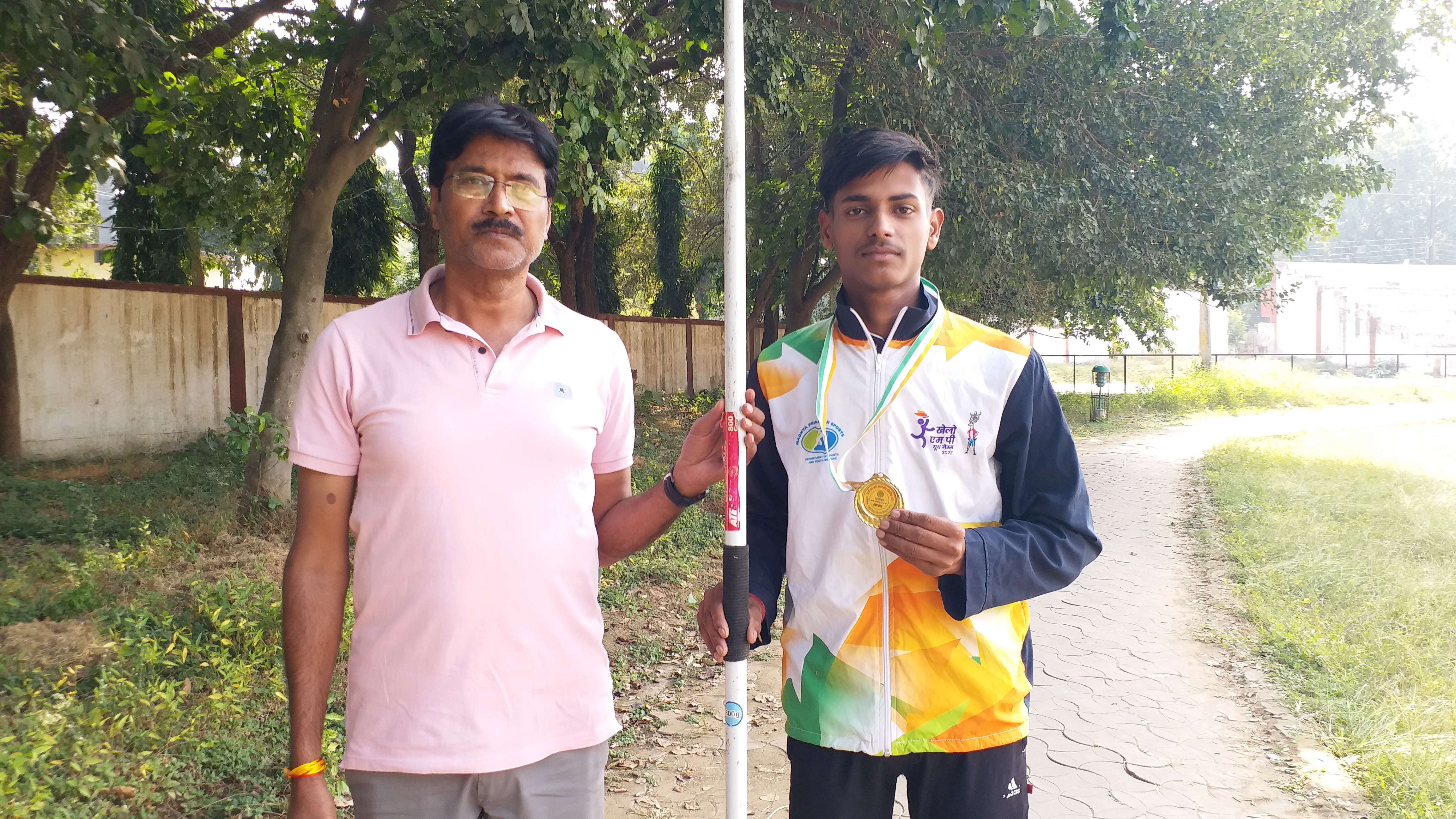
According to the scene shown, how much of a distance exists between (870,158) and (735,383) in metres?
0.72

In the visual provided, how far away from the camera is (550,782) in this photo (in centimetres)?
195

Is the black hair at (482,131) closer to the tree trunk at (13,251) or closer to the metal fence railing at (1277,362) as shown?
the tree trunk at (13,251)

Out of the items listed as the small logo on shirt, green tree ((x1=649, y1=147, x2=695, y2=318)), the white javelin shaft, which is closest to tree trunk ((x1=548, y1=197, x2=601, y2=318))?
green tree ((x1=649, y1=147, x2=695, y2=318))

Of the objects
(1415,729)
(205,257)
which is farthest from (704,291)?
(1415,729)

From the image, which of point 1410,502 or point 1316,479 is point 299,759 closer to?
point 1410,502

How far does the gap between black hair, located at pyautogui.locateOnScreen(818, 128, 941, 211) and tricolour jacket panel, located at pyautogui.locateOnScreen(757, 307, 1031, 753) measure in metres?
0.37

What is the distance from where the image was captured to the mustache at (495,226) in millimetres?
2029

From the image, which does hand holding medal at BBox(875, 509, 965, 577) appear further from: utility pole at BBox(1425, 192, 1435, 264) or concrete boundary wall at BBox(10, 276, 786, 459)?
utility pole at BBox(1425, 192, 1435, 264)

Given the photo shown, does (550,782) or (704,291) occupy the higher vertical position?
(704,291)

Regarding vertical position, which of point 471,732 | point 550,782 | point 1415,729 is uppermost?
point 471,732

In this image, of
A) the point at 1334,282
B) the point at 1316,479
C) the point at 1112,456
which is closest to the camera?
the point at 1316,479

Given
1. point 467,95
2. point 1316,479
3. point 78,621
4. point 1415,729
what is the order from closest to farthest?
point 1415,729
point 78,621
point 467,95
point 1316,479

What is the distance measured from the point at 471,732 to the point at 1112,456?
15850 millimetres

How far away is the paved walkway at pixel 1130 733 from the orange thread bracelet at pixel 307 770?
232 cm
